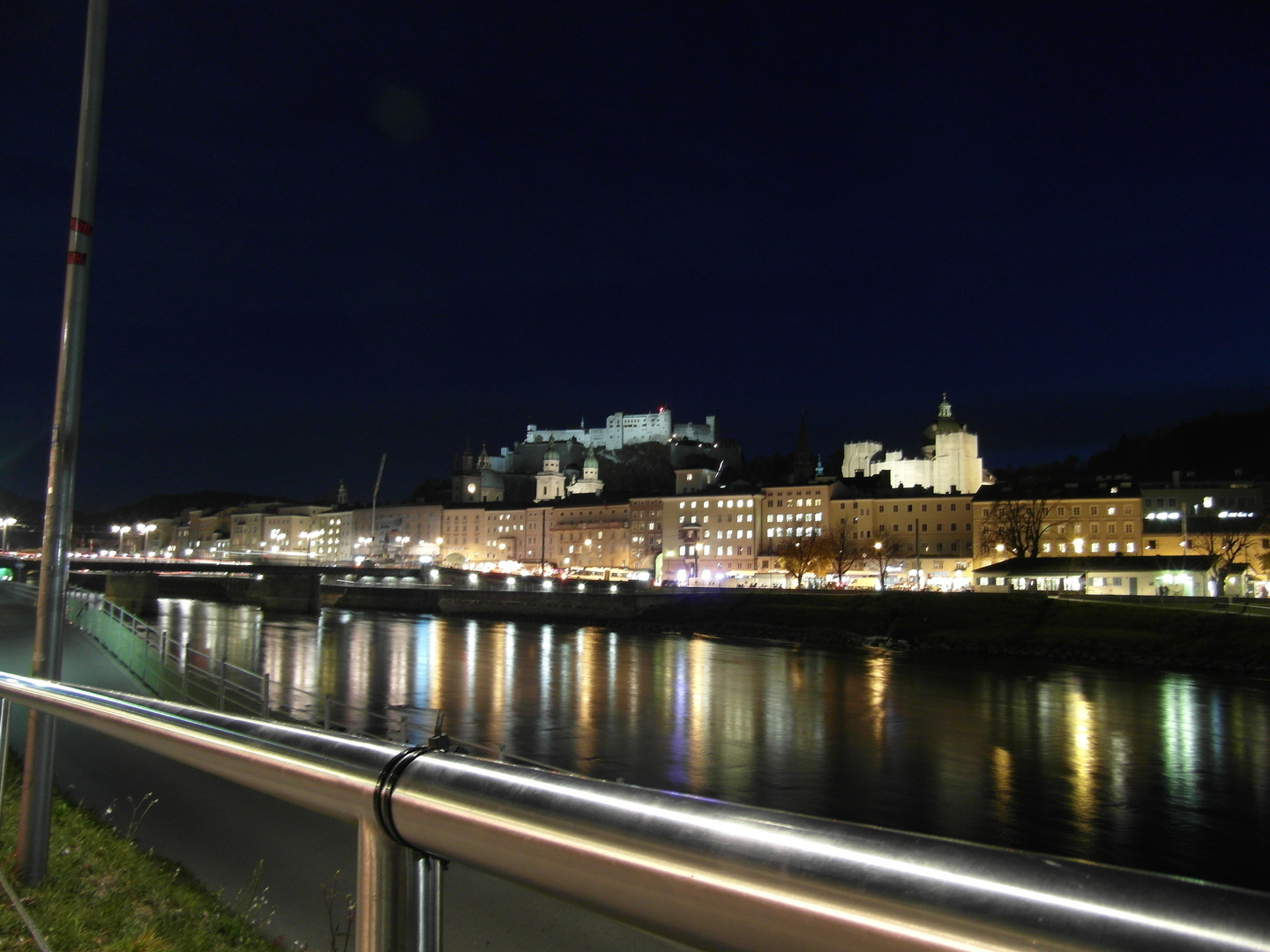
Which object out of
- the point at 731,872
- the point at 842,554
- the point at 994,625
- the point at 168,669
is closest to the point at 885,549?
the point at 842,554

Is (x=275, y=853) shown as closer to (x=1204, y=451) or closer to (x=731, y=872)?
(x=731, y=872)

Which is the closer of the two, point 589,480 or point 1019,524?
point 1019,524

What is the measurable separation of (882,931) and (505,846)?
0.57 meters

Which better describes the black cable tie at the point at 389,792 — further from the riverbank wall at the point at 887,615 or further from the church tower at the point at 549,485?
the church tower at the point at 549,485

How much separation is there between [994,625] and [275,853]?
5058cm

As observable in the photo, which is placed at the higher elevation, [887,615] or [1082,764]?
[887,615]

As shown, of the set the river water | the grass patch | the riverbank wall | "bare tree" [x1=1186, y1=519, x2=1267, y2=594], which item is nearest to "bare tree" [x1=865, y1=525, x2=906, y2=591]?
the riverbank wall

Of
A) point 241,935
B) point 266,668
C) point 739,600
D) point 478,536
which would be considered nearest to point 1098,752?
point 241,935

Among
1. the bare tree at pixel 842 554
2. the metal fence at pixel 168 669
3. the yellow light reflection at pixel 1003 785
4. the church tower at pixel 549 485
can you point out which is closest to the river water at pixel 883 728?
the yellow light reflection at pixel 1003 785

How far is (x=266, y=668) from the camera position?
36312 millimetres

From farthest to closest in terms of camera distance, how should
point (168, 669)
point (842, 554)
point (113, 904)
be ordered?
point (842, 554) → point (168, 669) → point (113, 904)

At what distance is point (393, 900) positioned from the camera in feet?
5.17

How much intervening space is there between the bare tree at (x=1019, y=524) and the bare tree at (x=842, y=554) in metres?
10.6

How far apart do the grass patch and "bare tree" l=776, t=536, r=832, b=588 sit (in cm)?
8113
